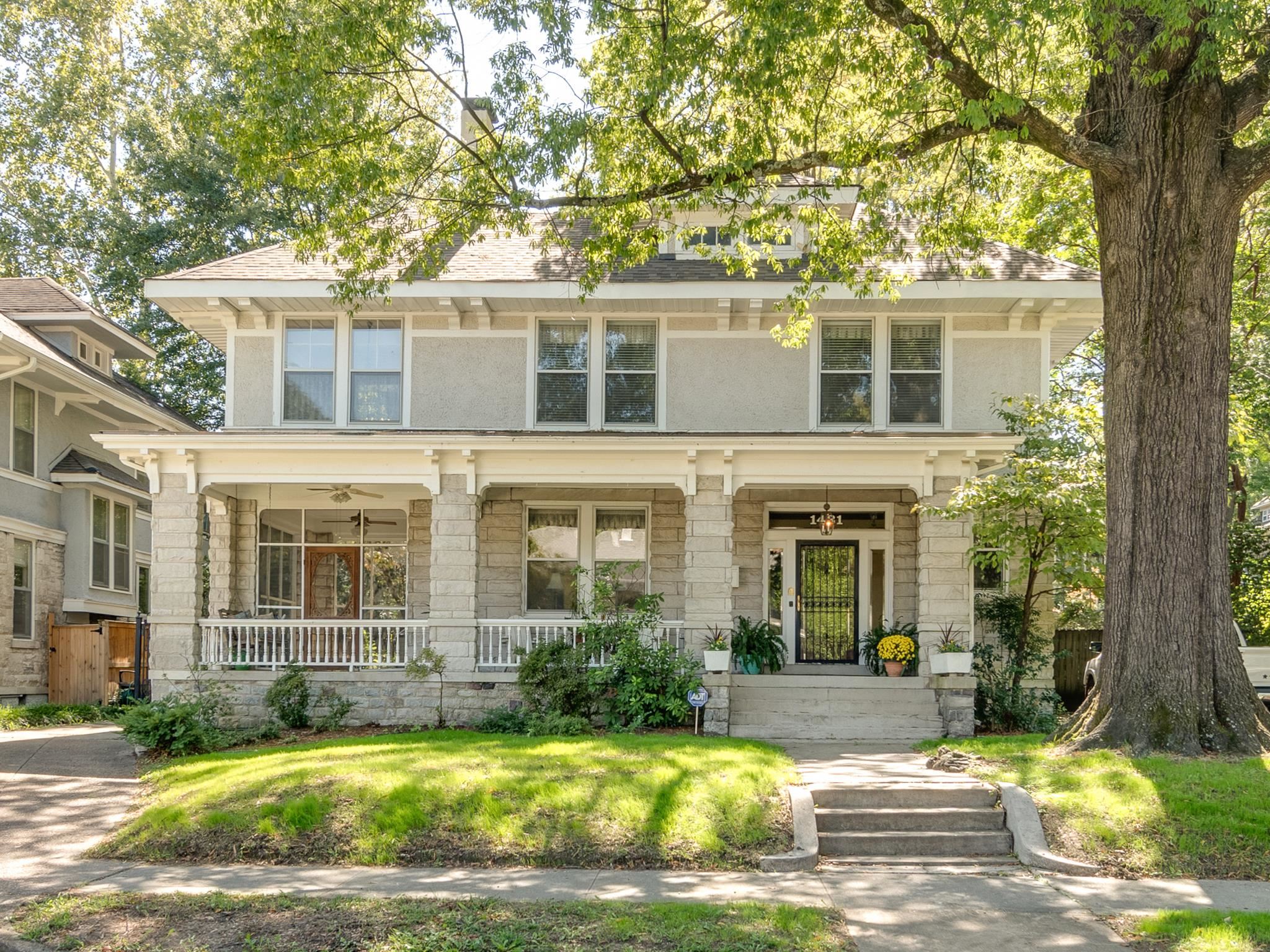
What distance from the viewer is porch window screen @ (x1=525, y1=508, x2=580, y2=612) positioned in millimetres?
17328

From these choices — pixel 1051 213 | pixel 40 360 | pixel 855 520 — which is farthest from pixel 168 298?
pixel 1051 213

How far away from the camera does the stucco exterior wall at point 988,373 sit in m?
16.8

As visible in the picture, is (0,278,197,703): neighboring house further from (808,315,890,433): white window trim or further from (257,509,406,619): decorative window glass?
(808,315,890,433): white window trim

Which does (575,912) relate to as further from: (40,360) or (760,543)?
(40,360)

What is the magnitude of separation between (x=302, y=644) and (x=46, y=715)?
211 inches

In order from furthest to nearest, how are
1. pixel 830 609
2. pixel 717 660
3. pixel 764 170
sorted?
pixel 830 609, pixel 717 660, pixel 764 170

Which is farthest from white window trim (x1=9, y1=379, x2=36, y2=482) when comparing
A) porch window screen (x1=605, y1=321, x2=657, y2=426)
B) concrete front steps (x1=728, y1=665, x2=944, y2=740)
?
concrete front steps (x1=728, y1=665, x2=944, y2=740)

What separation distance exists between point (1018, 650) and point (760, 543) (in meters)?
4.02

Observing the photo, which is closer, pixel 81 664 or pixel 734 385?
pixel 734 385

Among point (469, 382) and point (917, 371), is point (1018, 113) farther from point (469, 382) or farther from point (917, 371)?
point (469, 382)

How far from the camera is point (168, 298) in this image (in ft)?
54.3

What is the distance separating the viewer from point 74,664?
67.9 ft

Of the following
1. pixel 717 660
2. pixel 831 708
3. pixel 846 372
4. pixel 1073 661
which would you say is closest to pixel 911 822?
pixel 717 660

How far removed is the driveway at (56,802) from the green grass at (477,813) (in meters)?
0.40
